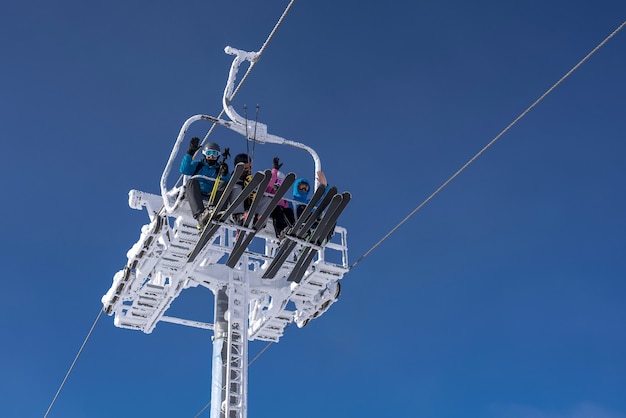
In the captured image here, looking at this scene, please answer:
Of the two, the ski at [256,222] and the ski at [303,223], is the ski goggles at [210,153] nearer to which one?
the ski at [256,222]

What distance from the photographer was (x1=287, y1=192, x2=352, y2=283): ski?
15.8 metres

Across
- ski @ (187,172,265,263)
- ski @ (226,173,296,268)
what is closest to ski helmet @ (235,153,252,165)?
ski @ (226,173,296,268)

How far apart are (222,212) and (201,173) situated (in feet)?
3.41

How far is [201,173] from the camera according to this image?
16.3 metres

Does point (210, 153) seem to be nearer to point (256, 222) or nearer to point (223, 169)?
point (223, 169)

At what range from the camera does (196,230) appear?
54.8ft

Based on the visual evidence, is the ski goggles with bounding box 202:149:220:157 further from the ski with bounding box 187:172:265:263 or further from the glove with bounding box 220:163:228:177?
the ski with bounding box 187:172:265:263

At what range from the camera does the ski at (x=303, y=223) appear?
619 inches

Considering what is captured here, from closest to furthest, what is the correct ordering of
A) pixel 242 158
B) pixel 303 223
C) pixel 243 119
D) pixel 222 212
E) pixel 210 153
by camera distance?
1. pixel 222 212
2. pixel 303 223
3. pixel 210 153
4. pixel 242 158
5. pixel 243 119

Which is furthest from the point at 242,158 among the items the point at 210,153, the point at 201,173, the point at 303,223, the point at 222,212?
the point at 303,223

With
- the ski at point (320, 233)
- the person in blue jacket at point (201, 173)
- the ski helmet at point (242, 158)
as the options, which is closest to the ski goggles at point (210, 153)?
the person in blue jacket at point (201, 173)

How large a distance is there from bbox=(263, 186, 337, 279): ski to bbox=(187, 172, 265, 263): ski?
1.19m

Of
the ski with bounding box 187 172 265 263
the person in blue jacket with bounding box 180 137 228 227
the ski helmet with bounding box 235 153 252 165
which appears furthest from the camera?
the ski helmet with bounding box 235 153 252 165

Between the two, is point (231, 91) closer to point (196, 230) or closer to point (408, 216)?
point (196, 230)
